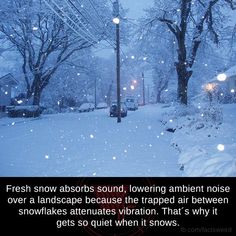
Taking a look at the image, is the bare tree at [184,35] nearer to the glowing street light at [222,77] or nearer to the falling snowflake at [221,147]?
the falling snowflake at [221,147]

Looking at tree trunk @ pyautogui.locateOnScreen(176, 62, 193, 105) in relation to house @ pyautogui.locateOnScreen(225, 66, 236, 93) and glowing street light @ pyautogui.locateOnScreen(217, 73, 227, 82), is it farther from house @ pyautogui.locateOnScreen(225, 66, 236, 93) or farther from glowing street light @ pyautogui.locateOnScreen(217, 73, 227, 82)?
glowing street light @ pyautogui.locateOnScreen(217, 73, 227, 82)

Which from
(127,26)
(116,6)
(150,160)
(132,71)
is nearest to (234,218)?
(150,160)

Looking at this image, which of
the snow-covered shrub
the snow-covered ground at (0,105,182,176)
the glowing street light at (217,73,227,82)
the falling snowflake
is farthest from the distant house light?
the falling snowflake

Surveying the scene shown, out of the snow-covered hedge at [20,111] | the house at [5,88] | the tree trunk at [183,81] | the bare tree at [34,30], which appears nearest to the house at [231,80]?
the bare tree at [34,30]

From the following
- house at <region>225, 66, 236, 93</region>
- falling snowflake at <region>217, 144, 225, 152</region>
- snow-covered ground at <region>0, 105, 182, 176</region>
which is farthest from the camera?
house at <region>225, 66, 236, 93</region>

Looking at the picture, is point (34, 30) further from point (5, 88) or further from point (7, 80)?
point (5, 88)

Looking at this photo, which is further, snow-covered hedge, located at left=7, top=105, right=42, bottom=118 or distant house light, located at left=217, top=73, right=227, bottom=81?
distant house light, located at left=217, top=73, right=227, bottom=81

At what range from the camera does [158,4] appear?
3167cm

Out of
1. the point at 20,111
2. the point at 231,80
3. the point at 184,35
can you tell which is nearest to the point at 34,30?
the point at 20,111

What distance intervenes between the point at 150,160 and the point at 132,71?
313ft

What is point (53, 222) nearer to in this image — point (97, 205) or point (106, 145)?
point (97, 205)
